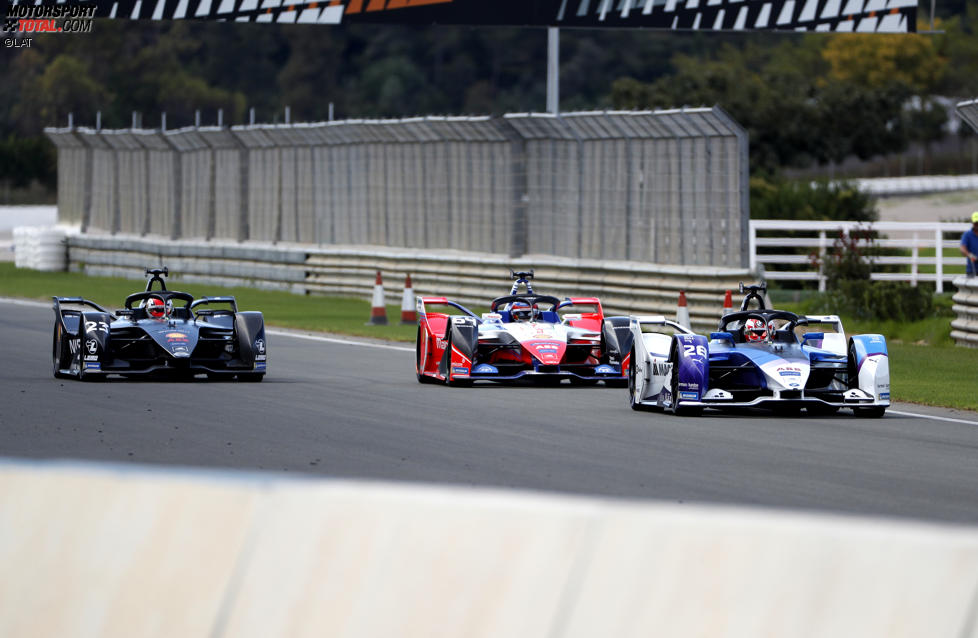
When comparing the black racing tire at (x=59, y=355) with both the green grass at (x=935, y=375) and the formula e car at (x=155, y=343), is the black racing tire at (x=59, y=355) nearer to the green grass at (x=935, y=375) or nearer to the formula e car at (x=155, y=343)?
the formula e car at (x=155, y=343)

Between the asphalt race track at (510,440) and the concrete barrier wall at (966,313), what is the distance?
6456mm

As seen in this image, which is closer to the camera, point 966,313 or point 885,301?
point 966,313

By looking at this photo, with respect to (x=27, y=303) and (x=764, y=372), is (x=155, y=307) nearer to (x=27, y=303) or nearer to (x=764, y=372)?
(x=764, y=372)

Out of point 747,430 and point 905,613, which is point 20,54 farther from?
point 905,613

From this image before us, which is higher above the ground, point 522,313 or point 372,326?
point 522,313

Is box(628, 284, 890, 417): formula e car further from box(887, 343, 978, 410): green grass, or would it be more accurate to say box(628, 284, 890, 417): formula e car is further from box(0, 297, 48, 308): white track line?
box(0, 297, 48, 308): white track line

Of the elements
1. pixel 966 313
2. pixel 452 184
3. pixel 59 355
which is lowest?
pixel 59 355

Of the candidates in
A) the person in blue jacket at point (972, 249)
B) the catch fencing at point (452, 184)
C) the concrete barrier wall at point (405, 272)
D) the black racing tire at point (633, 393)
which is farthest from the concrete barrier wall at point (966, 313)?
the black racing tire at point (633, 393)

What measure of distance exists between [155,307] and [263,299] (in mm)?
15875

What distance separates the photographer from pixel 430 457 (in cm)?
1120

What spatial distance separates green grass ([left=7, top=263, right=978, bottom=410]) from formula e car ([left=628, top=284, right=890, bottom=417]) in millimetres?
1523

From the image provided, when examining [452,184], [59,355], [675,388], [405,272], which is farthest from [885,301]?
[59,355]

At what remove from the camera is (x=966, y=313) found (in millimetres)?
21688

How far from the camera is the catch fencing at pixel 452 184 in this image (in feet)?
82.4
